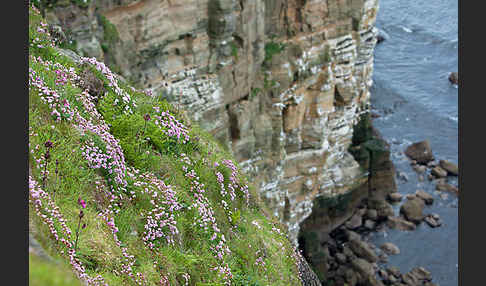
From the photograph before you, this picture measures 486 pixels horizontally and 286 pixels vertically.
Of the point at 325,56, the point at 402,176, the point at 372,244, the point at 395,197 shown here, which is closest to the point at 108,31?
the point at 325,56

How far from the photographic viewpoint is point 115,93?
26.9 feet

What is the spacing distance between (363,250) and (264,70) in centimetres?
1363

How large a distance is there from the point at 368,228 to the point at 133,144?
30971 mm

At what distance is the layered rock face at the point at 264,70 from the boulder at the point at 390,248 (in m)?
4.37

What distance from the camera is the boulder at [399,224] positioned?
3600 cm

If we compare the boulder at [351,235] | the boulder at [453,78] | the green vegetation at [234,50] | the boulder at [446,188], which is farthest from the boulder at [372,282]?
the boulder at [453,78]

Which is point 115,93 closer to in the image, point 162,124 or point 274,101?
point 162,124

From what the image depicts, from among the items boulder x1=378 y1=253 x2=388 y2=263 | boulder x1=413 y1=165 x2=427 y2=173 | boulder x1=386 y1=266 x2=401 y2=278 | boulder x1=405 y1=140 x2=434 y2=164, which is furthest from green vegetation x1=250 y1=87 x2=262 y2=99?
boulder x1=405 y1=140 x2=434 y2=164

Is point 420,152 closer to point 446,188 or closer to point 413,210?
point 446,188

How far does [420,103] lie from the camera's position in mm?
48625

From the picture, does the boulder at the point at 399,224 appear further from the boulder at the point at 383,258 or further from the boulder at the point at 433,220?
the boulder at the point at 383,258

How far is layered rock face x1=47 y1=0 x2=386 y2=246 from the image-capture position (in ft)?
73.0

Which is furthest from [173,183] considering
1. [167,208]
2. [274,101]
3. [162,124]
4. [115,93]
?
[274,101]

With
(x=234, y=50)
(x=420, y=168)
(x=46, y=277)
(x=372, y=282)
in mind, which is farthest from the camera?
(x=420, y=168)
